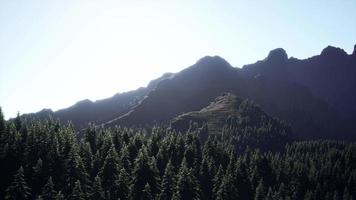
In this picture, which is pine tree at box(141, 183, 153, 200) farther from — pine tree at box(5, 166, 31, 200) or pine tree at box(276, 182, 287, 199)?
pine tree at box(276, 182, 287, 199)

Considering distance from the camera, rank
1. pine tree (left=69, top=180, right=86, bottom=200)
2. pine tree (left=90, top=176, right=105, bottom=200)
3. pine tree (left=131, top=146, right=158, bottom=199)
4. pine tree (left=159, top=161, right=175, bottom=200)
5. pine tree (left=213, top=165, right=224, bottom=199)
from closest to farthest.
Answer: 1. pine tree (left=69, top=180, right=86, bottom=200)
2. pine tree (left=90, top=176, right=105, bottom=200)
3. pine tree (left=159, top=161, right=175, bottom=200)
4. pine tree (left=131, top=146, right=158, bottom=199)
5. pine tree (left=213, top=165, right=224, bottom=199)

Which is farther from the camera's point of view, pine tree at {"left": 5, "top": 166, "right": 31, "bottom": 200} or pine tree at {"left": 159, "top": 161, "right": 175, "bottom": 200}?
pine tree at {"left": 159, "top": 161, "right": 175, "bottom": 200}

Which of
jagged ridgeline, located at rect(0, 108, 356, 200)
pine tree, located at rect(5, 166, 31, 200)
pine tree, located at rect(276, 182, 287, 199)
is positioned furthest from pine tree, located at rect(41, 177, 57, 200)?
pine tree, located at rect(276, 182, 287, 199)

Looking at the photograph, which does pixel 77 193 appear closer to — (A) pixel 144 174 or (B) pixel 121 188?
(B) pixel 121 188

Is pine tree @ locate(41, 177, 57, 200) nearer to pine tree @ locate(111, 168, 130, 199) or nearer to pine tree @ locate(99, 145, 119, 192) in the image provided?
pine tree @ locate(111, 168, 130, 199)

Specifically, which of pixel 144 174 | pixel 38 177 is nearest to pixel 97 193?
pixel 38 177

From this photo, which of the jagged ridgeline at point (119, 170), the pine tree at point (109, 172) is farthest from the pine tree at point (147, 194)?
the pine tree at point (109, 172)

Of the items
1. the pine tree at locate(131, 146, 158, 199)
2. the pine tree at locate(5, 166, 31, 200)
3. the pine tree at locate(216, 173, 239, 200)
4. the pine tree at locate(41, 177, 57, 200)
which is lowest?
the pine tree at locate(216, 173, 239, 200)

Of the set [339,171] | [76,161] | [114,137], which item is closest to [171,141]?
[114,137]

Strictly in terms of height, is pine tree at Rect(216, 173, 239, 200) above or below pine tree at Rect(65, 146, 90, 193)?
below

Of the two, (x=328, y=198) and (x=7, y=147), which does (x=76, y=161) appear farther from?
(x=328, y=198)

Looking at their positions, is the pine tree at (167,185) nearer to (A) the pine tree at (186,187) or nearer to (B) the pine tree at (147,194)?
(A) the pine tree at (186,187)

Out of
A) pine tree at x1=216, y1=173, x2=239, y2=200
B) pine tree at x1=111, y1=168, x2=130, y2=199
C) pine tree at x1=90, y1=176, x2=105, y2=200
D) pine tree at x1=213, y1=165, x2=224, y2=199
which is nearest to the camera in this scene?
pine tree at x1=90, y1=176, x2=105, y2=200

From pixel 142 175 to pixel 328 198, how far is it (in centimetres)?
5889
